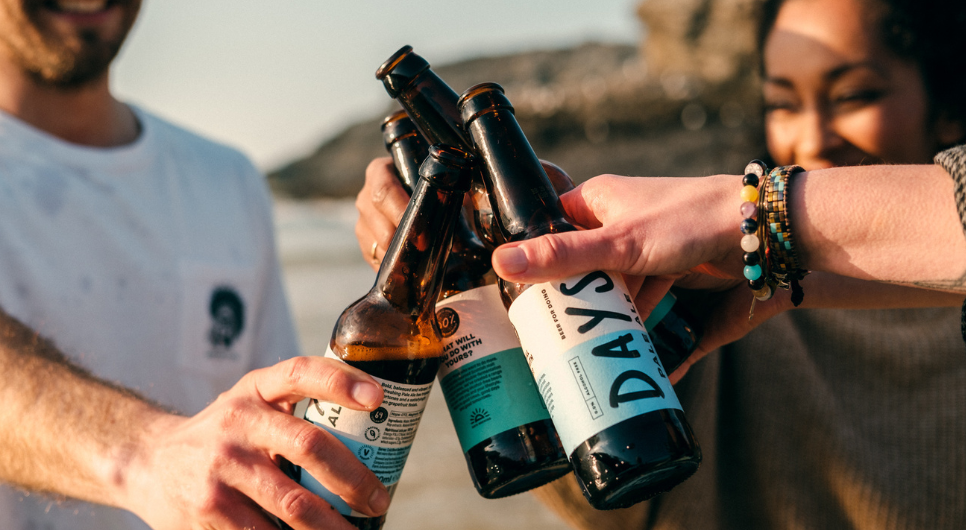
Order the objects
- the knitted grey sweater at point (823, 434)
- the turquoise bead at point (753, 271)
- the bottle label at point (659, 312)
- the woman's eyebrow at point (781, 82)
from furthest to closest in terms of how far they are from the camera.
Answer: the woman's eyebrow at point (781, 82), the knitted grey sweater at point (823, 434), the bottle label at point (659, 312), the turquoise bead at point (753, 271)

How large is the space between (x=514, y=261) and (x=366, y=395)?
0.89ft

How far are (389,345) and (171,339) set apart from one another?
133cm

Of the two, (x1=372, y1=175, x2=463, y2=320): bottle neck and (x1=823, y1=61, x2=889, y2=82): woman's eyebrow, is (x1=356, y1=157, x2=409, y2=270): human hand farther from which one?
(x1=823, y1=61, x2=889, y2=82): woman's eyebrow

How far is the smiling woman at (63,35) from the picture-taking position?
178 cm

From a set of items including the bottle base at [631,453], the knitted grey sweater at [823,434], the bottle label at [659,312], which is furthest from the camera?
the knitted grey sweater at [823,434]

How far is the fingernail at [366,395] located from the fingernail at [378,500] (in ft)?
0.46

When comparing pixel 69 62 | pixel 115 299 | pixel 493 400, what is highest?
pixel 493 400

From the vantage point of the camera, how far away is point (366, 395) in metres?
0.84

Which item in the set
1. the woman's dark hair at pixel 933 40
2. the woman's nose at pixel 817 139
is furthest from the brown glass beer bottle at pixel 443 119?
the woman's dark hair at pixel 933 40

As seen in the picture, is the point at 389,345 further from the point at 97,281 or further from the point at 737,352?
the point at 97,281

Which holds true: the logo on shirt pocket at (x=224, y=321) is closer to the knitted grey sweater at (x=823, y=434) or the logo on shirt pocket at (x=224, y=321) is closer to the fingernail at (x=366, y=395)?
the knitted grey sweater at (x=823, y=434)

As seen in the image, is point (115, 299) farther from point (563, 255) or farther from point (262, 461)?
point (563, 255)

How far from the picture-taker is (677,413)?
84 centimetres

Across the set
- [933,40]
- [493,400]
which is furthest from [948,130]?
[493,400]
